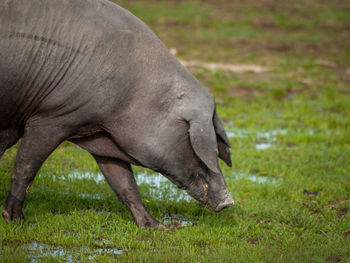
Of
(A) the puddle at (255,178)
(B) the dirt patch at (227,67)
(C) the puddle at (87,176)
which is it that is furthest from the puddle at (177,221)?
(B) the dirt patch at (227,67)

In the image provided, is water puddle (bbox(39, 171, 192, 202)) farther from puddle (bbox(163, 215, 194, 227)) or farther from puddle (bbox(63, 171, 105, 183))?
puddle (bbox(163, 215, 194, 227))

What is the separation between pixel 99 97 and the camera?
17.4 ft

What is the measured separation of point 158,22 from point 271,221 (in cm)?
1550

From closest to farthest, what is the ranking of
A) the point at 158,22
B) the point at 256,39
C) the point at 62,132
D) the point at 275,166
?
the point at 62,132, the point at 275,166, the point at 256,39, the point at 158,22

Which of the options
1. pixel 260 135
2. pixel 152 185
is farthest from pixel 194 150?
pixel 260 135

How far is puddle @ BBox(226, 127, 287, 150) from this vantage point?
386 inches

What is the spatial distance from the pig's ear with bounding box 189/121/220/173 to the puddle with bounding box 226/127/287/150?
418 centimetres

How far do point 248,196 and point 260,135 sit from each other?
3205 millimetres

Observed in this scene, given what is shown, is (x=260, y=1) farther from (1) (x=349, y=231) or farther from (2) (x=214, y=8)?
(1) (x=349, y=231)

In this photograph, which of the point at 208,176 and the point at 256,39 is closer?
the point at 208,176

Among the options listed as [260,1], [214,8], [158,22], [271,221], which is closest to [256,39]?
[158,22]

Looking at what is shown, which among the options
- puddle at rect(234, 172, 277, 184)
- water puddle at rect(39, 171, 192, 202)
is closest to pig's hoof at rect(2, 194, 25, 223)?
water puddle at rect(39, 171, 192, 202)

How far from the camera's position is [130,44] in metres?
5.52

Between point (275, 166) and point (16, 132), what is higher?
point (16, 132)
